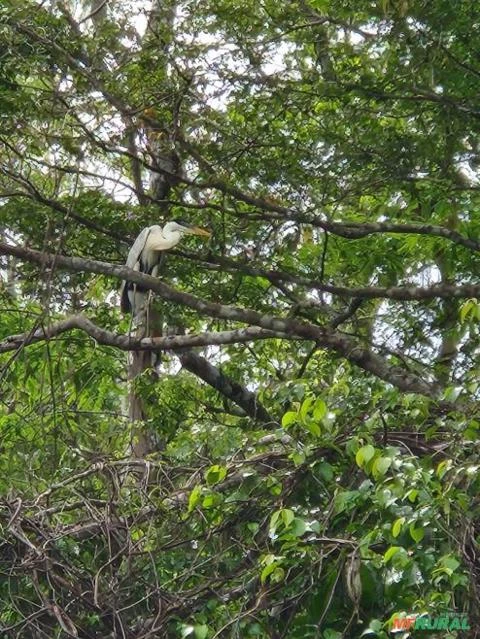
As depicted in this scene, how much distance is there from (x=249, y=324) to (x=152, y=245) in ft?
5.86

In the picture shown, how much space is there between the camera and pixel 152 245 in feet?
23.7

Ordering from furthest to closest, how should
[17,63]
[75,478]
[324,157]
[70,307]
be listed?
[70,307], [324,157], [17,63], [75,478]

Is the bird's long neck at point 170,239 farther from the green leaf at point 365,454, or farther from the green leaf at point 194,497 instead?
the green leaf at point 365,454

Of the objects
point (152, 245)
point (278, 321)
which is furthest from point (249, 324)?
point (152, 245)

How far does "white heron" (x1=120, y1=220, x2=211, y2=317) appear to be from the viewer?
7008 millimetres

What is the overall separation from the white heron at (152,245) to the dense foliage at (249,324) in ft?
0.33

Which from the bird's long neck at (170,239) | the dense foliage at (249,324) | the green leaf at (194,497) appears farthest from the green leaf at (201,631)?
the bird's long neck at (170,239)

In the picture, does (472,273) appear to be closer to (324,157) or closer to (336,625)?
(324,157)

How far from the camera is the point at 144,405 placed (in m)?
7.45

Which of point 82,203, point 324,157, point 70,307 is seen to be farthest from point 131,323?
point 324,157

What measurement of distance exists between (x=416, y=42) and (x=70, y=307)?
2483 mm

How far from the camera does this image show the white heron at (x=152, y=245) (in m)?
7.01

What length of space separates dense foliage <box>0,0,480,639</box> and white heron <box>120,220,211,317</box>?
10cm

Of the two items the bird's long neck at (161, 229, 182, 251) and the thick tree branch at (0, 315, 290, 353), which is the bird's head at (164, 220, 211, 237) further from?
the thick tree branch at (0, 315, 290, 353)
